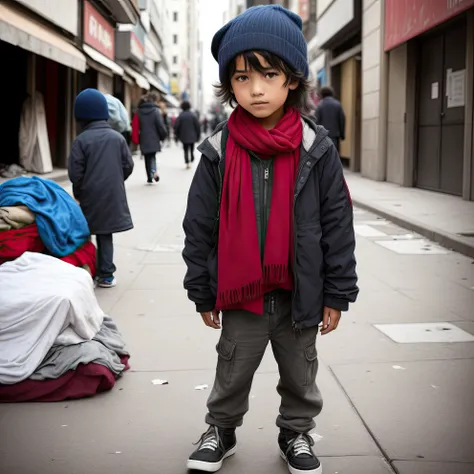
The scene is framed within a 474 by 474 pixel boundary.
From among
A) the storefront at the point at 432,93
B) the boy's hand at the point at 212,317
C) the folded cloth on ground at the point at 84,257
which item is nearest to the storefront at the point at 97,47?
the storefront at the point at 432,93

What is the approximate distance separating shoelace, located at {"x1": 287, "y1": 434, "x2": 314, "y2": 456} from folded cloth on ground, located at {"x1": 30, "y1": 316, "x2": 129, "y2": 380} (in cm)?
128

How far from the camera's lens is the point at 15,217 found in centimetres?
511

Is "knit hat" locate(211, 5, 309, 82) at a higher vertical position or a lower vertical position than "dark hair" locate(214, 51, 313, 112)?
higher

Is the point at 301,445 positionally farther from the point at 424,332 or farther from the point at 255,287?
the point at 424,332

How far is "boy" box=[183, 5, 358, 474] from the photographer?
261 centimetres

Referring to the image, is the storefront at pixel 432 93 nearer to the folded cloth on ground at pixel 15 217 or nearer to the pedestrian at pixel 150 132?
the pedestrian at pixel 150 132

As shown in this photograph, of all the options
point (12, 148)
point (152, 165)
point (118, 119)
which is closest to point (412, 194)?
point (152, 165)

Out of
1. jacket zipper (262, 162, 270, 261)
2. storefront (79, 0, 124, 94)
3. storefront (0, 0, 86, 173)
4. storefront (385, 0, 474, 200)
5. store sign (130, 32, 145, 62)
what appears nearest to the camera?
jacket zipper (262, 162, 270, 261)

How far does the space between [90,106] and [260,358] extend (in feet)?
13.0

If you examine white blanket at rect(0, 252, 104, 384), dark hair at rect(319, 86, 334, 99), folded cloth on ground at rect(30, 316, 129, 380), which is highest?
dark hair at rect(319, 86, 334, 99)

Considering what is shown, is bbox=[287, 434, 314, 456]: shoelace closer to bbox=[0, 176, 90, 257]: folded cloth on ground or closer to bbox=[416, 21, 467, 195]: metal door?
bbox=[0, 176, 90, 257]: folded cloth on ground

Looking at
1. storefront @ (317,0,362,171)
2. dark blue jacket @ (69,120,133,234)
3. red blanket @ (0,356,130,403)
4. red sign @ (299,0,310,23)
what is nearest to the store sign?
red sign @ (299,0,310,23)

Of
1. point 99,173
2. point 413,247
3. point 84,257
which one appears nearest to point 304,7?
point 413,247

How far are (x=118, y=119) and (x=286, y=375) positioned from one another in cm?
552
